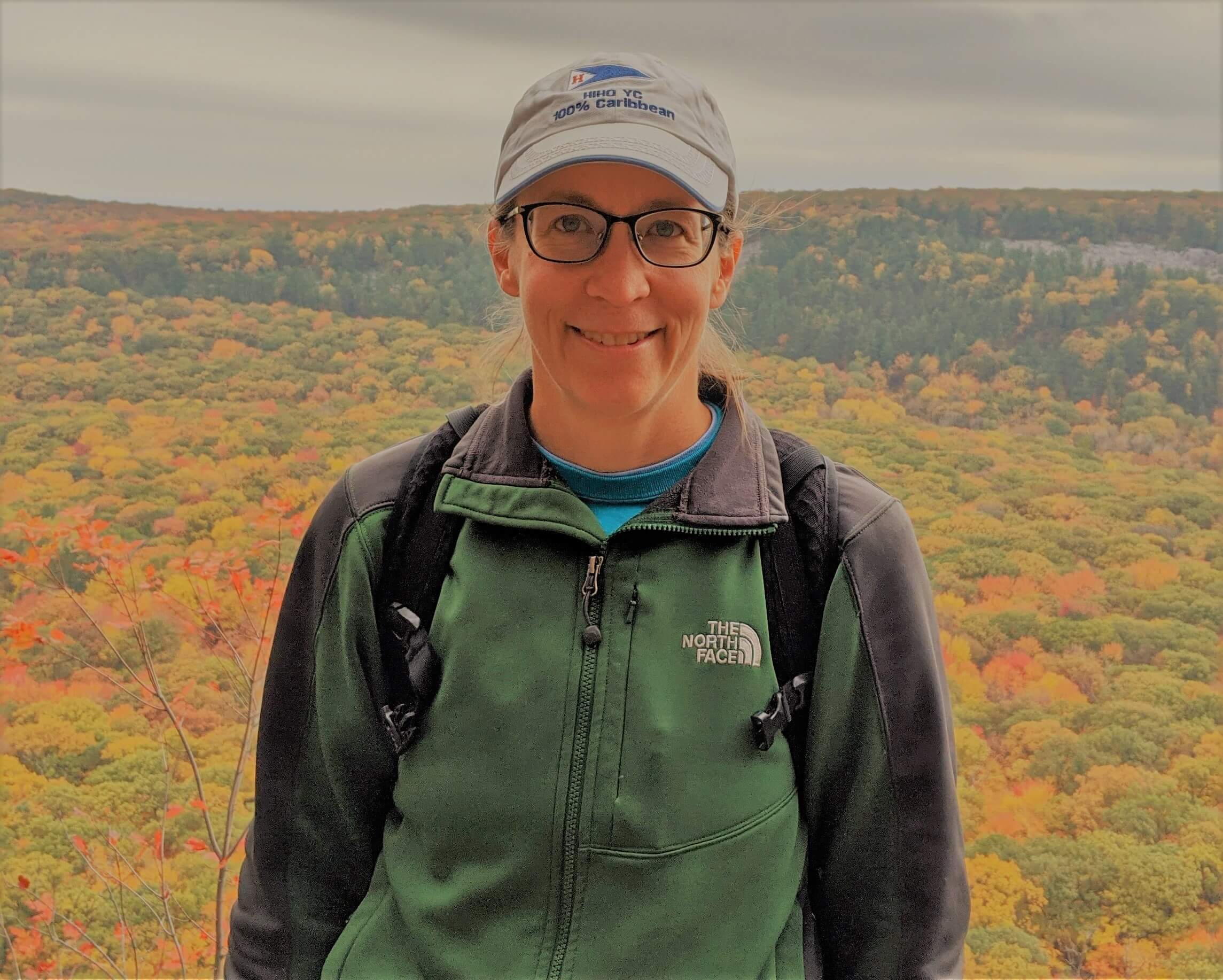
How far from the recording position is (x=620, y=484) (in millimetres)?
1278

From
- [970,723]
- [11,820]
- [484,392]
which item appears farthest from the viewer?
[970,723]

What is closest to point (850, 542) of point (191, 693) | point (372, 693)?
point (372, 693)

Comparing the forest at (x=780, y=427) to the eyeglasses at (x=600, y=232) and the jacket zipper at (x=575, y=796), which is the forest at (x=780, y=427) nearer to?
the eyeglasses at (x=600, y=232)

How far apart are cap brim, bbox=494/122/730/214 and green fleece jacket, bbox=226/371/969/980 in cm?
33

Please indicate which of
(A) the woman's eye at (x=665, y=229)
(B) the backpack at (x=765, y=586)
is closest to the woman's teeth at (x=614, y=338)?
(A) the woman's eye at (x=665, y=229)

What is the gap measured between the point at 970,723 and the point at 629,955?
2.94m

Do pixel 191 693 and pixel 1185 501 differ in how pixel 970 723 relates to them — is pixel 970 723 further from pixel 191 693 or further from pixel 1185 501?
pixel 191 693

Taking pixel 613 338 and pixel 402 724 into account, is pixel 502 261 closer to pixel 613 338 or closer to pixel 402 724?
pixel 613 338

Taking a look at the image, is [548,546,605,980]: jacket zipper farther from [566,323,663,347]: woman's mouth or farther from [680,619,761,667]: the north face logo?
[566,323,663,347]: woman's mouth

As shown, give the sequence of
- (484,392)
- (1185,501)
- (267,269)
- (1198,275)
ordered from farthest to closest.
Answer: (267,269) → (1198,275) → (1185,501) → (484,392)

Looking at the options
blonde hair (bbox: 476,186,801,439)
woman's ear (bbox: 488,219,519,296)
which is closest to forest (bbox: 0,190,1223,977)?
blonde hair (bbox: 476,186,801,439)

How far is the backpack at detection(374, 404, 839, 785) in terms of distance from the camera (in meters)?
1.18

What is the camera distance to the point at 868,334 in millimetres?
5531

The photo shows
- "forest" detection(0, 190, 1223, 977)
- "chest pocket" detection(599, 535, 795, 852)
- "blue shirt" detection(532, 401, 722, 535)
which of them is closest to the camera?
"chest pocket" detection(599, 535, 795, 852)
